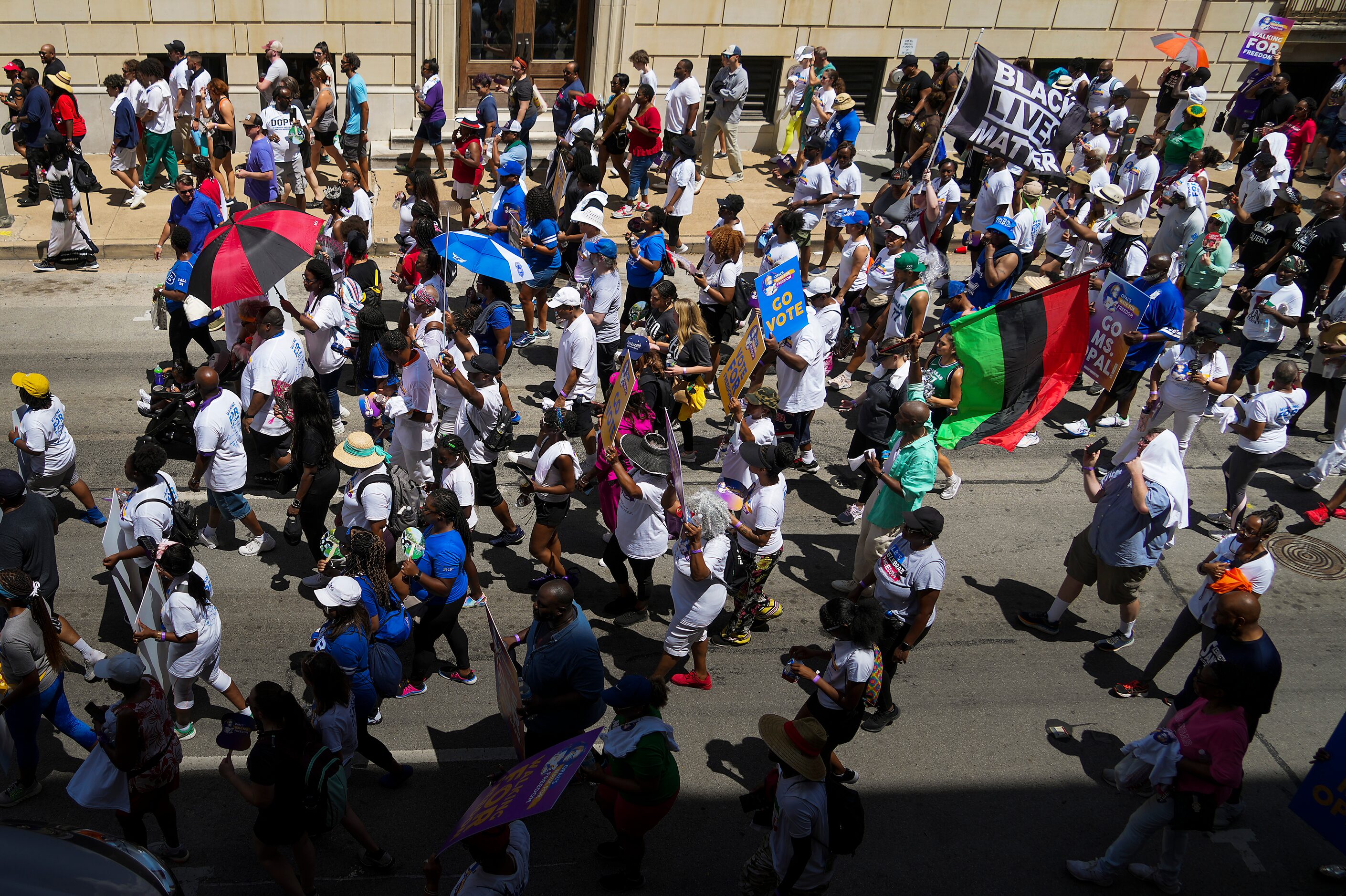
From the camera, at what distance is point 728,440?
816 cm

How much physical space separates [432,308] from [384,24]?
32.0 ft

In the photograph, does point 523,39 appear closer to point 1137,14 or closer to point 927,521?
point 1137,14

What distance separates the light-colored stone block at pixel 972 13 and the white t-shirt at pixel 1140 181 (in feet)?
21.4

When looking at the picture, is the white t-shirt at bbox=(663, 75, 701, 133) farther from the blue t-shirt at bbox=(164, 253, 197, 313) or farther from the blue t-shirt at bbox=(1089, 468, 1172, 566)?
the blue t-shirt at bbox=(1089, 468, 1172, 566)

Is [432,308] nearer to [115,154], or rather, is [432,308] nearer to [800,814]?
[800,814]

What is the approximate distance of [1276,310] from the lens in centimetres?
1056

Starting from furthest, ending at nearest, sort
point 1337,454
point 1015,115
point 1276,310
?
1. point 1015,115
2. point 1276,310
3. point 1337,454

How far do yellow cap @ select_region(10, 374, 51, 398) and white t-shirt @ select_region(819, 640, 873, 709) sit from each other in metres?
6.10

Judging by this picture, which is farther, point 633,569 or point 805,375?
point 805,375

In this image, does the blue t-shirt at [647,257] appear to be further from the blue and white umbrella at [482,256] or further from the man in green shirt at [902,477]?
the man in green shirt at [902,477]

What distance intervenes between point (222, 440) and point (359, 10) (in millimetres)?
11554

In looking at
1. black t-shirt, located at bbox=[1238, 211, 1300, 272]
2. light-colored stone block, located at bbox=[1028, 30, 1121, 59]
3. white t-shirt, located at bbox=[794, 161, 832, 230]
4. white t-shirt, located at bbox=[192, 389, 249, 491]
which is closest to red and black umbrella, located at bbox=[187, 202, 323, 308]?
white t-shirt, located at bbox=[192, 389, 249, 491]

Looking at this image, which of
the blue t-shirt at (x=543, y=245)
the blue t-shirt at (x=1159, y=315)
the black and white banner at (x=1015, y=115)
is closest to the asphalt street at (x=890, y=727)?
the blue t-shirt at (x=1159, y=315)

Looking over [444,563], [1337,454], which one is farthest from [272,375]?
[1337,454]
